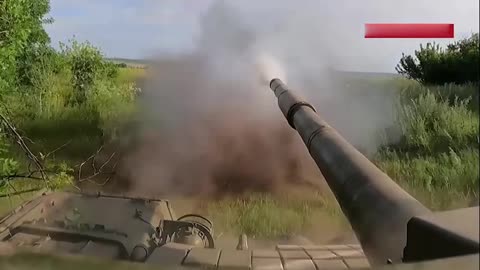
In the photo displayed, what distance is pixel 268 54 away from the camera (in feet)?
2.93

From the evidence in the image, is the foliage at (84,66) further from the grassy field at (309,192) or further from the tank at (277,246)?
the tank at (277,246)

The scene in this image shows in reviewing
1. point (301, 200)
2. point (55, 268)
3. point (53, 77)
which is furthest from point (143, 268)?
point (53, 77)

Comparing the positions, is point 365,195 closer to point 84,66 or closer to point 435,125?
point 435,125

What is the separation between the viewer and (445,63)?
2.40 ft

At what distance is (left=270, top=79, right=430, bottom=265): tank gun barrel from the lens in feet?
2.01

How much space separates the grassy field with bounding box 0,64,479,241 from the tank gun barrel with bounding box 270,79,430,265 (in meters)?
0.05

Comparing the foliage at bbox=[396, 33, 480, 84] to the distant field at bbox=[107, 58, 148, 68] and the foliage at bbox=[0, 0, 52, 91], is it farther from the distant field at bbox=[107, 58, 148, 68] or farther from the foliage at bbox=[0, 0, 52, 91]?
the foliage at bbox=[0, 0, 52, 91]

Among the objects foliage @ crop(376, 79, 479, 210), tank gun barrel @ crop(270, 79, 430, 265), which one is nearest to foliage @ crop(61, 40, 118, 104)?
tank gun barrel @ crop(270, 79, 430, 265)

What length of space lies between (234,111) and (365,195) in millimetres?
334

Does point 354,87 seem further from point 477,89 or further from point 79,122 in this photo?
point 79,122

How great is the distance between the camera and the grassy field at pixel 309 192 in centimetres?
69

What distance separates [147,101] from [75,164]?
16cm

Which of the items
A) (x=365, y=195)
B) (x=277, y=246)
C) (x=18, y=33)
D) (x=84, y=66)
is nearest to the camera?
(x=365, y=195)

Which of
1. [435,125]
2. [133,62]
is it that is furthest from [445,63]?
[133,62]
